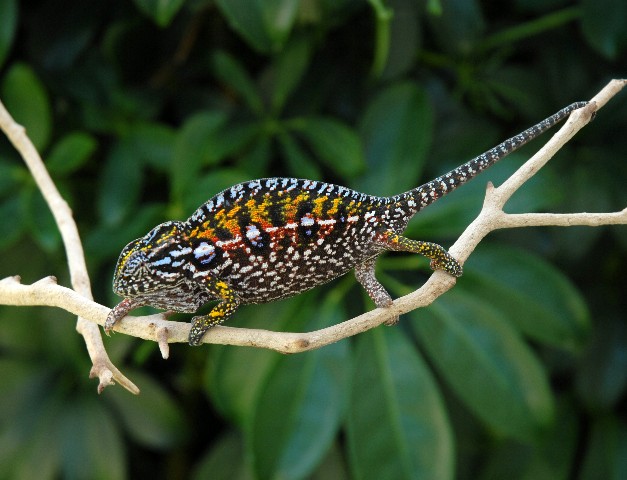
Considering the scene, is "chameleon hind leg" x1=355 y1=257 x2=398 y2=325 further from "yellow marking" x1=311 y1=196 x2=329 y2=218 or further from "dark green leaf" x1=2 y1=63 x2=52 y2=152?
"dark green leaf" x1=2 y1=63 x2=52 y2=152

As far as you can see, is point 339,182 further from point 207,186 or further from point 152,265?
point 152,265

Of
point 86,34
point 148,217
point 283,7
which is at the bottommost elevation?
point 148,217

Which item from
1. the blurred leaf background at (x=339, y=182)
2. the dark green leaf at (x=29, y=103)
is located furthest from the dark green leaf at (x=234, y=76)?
the dark green leaf at (x=29, y=103)

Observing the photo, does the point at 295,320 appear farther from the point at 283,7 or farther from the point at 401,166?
the point at 283,7

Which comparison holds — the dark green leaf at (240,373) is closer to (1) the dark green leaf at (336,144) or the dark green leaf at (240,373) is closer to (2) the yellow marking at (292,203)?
(1) the dark green leaf at (336,144)

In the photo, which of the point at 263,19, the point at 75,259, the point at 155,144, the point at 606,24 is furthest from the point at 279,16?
the point at 606,24

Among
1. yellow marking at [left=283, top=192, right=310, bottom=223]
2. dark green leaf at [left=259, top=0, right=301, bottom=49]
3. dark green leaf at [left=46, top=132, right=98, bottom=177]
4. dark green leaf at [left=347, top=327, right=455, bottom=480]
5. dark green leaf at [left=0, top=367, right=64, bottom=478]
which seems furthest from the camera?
dark green leaf at [left=0, top=367, right=64, bottom=478]

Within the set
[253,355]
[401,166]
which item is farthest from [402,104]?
[253,355]

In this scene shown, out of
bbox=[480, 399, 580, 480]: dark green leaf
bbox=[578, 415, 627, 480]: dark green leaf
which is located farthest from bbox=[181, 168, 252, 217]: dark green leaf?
bbox=[578, 415, 627, 480]: dark green leaf
